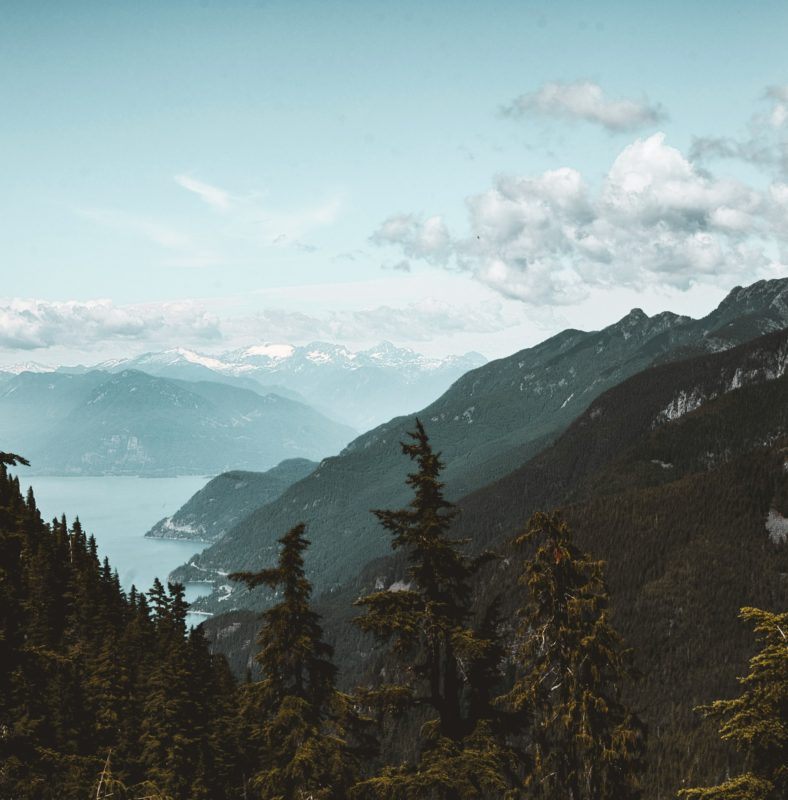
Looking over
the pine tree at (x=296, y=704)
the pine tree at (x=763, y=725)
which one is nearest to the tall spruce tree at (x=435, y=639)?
the pine tree at (x=296, y=704)

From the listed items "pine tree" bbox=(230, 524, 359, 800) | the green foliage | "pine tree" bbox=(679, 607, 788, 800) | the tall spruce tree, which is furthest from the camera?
"pine tree" bbox=(230, 524, 359, 800)

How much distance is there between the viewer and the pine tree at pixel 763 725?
12938mm

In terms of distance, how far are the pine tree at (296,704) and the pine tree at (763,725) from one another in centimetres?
1065

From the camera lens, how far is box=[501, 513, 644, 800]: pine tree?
18.9 metres

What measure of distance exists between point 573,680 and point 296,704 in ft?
27.6

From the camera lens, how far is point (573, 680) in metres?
19.0

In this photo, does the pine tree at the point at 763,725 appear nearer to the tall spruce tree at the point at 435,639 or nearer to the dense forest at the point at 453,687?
A: the dense forest at the point at 453,687

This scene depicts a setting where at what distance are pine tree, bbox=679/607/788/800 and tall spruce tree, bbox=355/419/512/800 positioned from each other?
5058 millimetres

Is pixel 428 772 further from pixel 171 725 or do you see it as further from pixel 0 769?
pixel 171 725

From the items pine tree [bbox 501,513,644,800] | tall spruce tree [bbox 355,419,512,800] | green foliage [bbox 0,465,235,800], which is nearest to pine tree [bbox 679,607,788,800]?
pine tree [bbox 501,513,644,800]

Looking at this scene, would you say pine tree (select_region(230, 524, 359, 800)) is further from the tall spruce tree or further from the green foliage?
the green foliage

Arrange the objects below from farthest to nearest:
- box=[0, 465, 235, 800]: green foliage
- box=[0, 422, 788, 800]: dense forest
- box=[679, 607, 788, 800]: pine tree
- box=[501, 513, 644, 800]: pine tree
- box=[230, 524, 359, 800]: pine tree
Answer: box=[230, 524, 359, 800]: pine tree
box=[501, 513, 644, 800]: pine tree
box=[0, 465, 235, 800]: green foliage
box=[0, 422, 788, 800]: dense forest
box=[679, 607, 788, 800]: pine tree

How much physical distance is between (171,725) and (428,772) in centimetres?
3137

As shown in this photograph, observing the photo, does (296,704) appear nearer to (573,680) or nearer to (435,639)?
(435,639)
